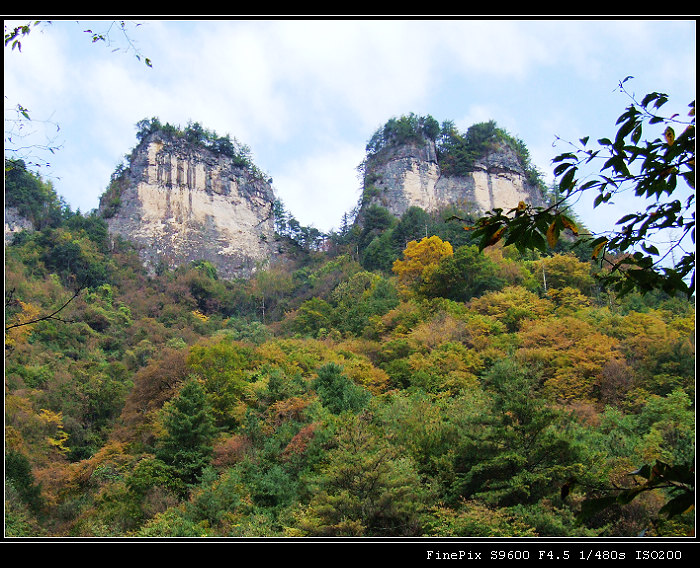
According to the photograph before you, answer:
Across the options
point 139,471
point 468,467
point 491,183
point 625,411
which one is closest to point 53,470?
point 139,471

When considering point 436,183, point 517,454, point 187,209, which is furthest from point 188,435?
point 436,183

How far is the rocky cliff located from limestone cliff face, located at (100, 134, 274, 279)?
1075 centimetres

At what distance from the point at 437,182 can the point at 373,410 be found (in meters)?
40.6

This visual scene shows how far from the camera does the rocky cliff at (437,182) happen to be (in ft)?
178

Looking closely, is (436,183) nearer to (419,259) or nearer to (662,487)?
(419,259)

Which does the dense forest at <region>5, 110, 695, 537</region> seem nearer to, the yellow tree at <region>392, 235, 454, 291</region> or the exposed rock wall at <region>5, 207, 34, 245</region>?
the yellow tree at <region>392, 235, 454, 291</region>

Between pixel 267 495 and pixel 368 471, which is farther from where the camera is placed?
pixel 267 495

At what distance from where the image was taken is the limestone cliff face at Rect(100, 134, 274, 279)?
4978 centimetres

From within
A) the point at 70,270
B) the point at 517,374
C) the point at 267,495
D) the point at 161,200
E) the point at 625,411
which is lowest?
the point at 267,495

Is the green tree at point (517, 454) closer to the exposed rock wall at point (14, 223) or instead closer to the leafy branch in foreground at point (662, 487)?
the leafy branch in foreground at point (662, 487)
